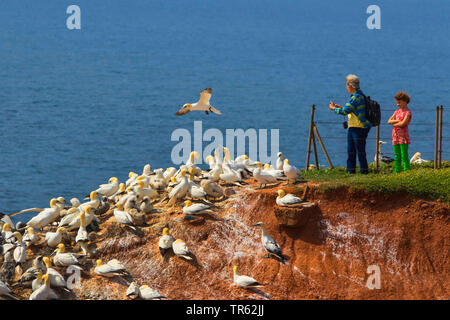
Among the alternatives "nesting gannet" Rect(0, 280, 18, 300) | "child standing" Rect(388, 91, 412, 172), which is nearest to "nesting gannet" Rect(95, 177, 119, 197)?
"nesting gannet" Rect(0, 280, 18, 300)

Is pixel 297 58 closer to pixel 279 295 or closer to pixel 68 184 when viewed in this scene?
pixel 68 184

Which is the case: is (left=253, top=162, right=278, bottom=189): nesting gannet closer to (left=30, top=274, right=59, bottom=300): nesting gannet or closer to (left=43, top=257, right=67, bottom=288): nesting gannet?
(left=43, top=257, right=67, bottom=288): nesting gannet

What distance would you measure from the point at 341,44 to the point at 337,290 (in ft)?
423

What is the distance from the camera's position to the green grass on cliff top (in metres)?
28.3

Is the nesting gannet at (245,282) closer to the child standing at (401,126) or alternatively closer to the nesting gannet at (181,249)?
the nesting gannet at (181,249)

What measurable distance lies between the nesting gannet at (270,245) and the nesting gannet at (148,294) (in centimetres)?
349

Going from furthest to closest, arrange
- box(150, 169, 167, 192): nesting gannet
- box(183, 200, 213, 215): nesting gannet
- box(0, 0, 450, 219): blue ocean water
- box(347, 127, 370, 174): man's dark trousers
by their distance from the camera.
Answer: box(0, 0, 450, 219): blue ocean water < box(150, 169, 167, 192): nesting gannet < box(347, 127, 370, 174): man's dark trousers < box(183, 200, 213, 215): nesting gannet

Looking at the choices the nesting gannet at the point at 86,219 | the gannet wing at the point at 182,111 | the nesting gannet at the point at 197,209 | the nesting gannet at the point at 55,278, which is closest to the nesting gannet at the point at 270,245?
the nesting gannet at the point at 197,209

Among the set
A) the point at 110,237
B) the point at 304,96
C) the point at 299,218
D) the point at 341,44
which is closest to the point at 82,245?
the point at 110,237

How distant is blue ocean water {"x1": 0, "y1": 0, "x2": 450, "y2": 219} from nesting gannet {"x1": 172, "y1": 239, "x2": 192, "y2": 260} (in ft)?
132

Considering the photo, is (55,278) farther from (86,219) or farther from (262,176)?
(262,176)

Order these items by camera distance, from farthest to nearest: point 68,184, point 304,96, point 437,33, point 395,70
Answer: point 437,33, point 395,70, point 304,96, point 68,184

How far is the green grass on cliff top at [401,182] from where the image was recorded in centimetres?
2828

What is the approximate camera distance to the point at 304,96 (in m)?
117
